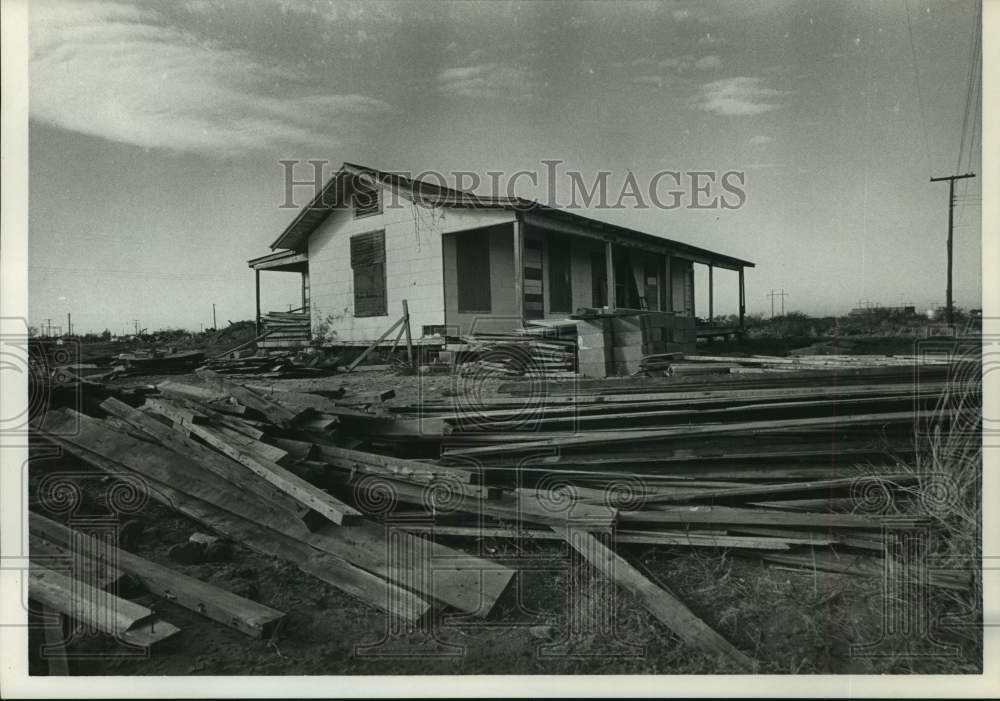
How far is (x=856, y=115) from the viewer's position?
169 inches

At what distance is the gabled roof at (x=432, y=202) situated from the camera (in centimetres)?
772

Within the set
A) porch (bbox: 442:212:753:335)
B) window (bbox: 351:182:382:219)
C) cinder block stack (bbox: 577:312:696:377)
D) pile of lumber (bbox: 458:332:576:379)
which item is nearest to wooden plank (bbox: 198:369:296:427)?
pile of lumber (bbox: 458:332:576:379)

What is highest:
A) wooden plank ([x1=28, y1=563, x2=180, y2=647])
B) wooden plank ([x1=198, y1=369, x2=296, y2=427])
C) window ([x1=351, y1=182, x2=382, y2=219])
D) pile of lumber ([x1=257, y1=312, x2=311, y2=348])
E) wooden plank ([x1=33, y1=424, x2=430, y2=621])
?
window ([x1=351, y1=182, x2=382, y2=219])

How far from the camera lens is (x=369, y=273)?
34.3 ft

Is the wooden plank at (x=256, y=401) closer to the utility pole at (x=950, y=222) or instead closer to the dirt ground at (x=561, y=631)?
the dirt ground at (x=561, y=631)

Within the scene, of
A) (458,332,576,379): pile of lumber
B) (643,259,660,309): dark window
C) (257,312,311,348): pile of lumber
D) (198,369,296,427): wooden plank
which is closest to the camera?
(198,369,296,427): wooden plank

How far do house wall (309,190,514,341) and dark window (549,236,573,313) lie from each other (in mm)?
2987

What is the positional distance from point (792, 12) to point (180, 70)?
475 cm

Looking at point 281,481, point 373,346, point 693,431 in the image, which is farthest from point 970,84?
point 373,346

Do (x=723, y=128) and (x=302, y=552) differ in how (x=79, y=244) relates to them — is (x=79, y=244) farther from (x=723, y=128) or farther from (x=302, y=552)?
(x=723, y=128)

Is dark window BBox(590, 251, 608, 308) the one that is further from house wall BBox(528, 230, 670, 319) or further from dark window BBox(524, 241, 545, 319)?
dark window BBox(524, 241, 545, 319)

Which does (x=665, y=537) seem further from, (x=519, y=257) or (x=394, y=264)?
(x=394, y=264)

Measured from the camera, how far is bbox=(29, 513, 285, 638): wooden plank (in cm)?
335

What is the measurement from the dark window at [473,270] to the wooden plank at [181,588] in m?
6.50
